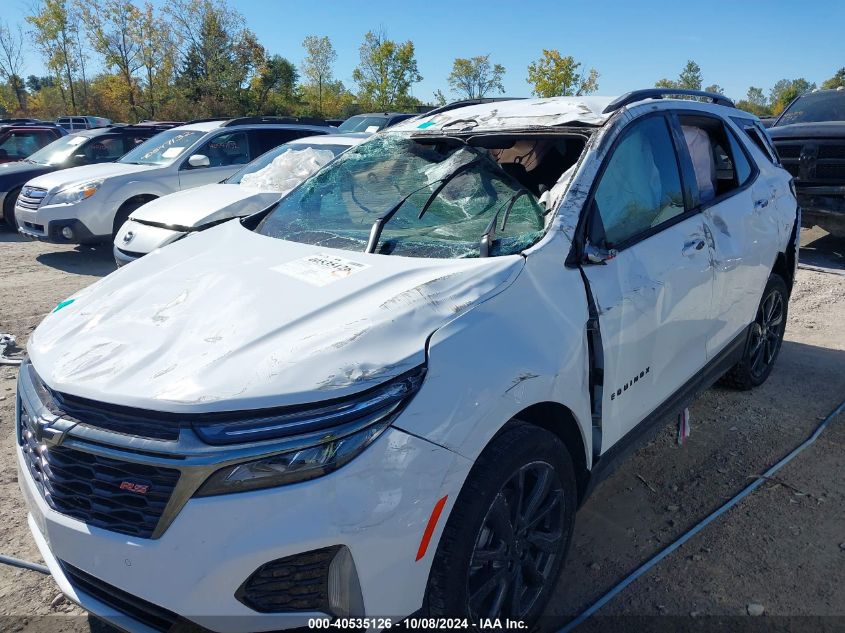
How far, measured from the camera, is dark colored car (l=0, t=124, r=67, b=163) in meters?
13.6

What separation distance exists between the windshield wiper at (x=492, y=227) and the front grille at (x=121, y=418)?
1.28 m

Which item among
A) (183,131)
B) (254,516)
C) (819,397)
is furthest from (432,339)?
(183,131)

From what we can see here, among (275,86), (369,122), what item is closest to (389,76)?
(275,86)

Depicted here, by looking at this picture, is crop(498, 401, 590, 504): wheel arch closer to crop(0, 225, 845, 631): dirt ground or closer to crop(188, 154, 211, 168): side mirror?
crop(0, 225, 845, 631): dirt ground

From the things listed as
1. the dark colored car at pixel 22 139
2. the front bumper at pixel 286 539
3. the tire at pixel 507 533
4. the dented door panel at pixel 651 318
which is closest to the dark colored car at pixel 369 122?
the dark colored car at pixel 22 139

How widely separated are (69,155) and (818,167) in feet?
38.4

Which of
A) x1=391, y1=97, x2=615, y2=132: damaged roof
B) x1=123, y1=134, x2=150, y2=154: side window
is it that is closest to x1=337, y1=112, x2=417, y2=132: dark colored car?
x1=123, y1=134, x2=150, y2=154: side window

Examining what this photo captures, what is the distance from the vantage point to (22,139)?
13906 mm

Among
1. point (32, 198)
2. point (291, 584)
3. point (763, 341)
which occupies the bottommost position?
point (763, 341)

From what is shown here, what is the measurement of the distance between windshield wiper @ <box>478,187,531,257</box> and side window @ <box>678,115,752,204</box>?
3.76 ft

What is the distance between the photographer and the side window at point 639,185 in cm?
285

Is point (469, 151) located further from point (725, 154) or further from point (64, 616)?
point (64, 616)

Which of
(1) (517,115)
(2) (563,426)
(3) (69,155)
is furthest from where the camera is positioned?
(3) (69,155)

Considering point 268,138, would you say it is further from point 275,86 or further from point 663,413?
point 275,86
